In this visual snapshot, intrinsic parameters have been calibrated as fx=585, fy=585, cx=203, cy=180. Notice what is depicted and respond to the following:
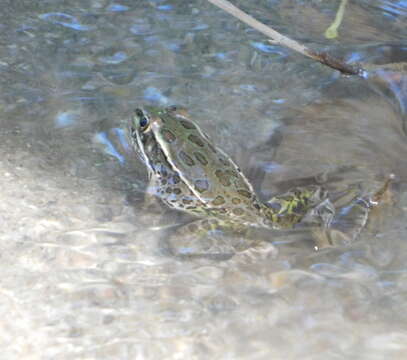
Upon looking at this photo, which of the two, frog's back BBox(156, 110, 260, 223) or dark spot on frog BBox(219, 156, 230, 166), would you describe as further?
dark spot on frog BBox(219, 156, 230, 166)

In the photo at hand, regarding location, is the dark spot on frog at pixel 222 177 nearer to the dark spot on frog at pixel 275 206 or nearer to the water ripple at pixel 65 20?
the dark spot on frog at pixel 275 206

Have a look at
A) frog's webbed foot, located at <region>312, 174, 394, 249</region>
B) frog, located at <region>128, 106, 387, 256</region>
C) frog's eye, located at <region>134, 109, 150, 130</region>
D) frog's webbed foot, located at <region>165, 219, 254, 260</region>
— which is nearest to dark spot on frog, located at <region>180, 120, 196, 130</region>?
frog, located at <region>128, 106, 387, 256</region>

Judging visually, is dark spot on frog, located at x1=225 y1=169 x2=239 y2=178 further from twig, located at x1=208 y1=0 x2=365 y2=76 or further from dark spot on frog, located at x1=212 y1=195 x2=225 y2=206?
twig, located at x1=208 y1=0 x2=365 y2=76

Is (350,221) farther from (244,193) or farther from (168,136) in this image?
(168,136)

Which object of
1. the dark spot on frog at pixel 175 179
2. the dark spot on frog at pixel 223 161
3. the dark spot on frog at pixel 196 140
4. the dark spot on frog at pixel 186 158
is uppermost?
the dark spot on frog at pixel 196 140

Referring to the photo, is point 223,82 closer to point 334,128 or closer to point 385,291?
point 334,128

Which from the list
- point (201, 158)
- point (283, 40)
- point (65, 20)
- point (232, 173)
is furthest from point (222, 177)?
point (65, 20)

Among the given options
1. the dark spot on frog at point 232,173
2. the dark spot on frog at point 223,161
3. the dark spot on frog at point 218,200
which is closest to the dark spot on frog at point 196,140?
the dark spot on frog at point 223,161
